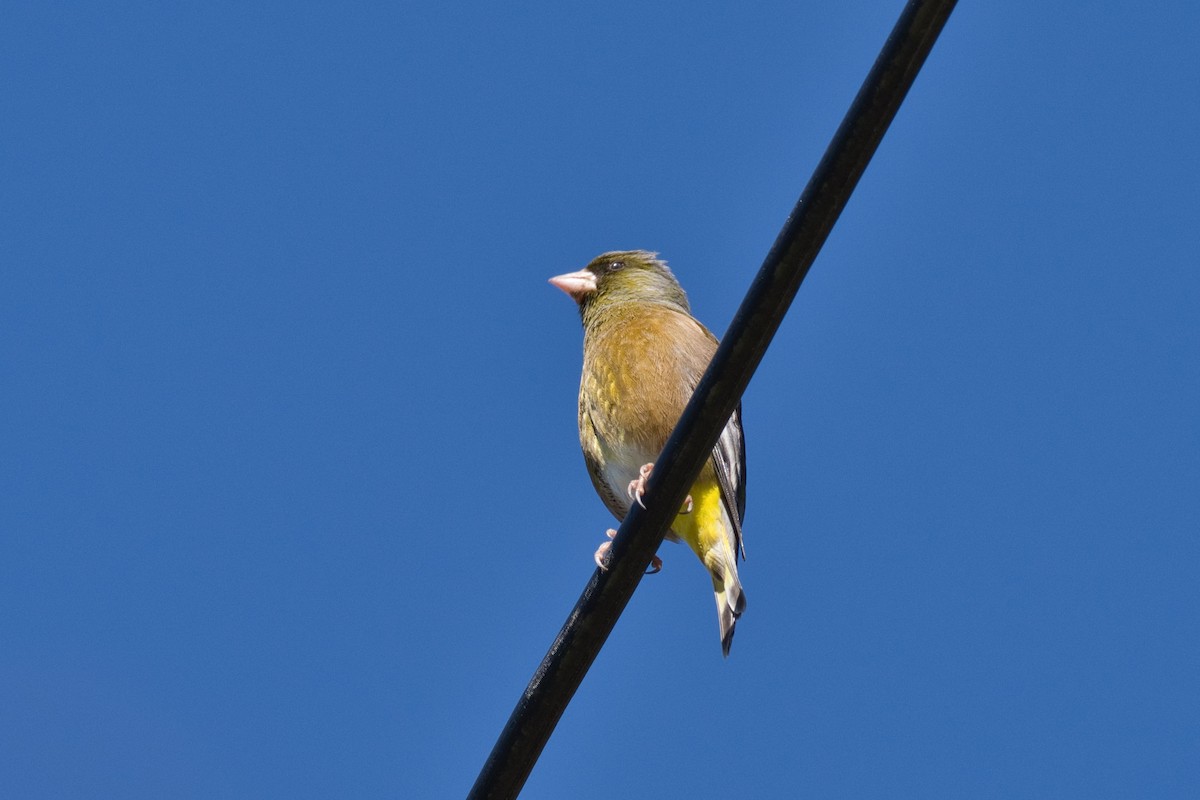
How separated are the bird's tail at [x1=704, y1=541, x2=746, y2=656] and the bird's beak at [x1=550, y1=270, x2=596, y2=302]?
1980mm

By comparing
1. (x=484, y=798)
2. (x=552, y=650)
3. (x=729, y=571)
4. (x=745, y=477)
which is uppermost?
(x=745, y=477)

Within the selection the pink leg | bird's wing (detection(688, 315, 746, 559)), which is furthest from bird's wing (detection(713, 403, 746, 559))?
the pink leg

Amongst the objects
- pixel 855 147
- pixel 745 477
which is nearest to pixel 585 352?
pixel 745 477

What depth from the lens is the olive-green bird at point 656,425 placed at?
5270 millimetres

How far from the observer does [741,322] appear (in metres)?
2.83

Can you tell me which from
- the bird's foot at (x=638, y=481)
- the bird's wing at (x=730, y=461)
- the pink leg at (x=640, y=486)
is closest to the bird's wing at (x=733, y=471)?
the bird's wing at (x=730, y=461)

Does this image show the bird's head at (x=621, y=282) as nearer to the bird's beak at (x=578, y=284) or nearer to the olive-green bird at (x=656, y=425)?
the bird's beak at (x=578, y=284)

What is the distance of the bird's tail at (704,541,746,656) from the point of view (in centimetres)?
509

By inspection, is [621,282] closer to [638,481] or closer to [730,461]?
[730,461]

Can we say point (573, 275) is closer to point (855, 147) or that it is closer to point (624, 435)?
point (624, 435)

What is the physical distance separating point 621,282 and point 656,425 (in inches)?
58.0

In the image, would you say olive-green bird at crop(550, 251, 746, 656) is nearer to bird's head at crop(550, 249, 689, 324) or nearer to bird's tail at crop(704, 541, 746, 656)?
bird's tail at crop(704, 541, 746, 656)

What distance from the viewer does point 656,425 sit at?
5441 mm

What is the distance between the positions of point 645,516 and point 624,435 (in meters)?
2.51
